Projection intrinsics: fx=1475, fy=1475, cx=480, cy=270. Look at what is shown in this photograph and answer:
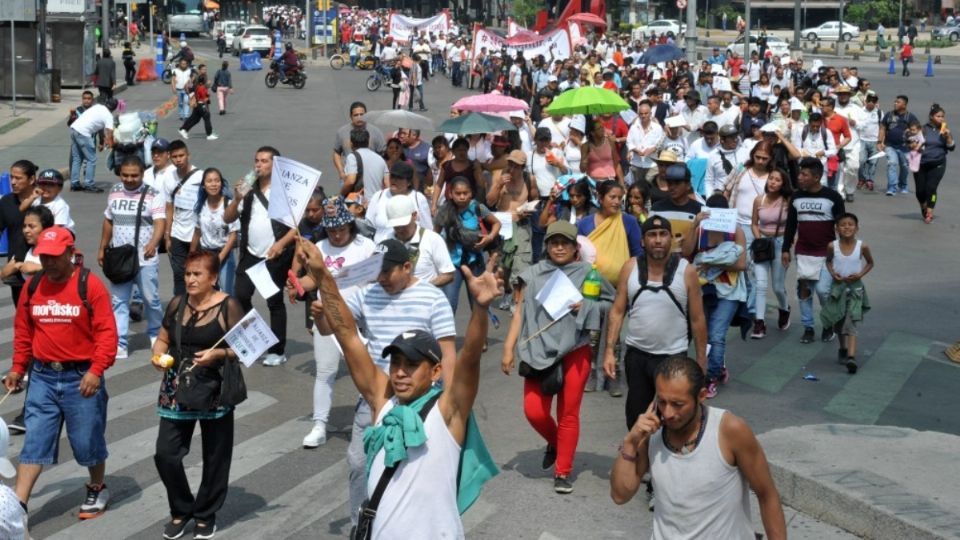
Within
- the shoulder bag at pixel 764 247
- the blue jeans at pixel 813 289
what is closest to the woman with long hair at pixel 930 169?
the blue jeans at pixel 813 289

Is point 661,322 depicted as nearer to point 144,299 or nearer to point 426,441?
point 426,441

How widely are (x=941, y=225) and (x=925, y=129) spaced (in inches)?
61.3

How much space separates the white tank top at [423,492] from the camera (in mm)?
5148

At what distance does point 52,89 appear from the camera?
3716cm

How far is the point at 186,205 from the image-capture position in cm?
1202

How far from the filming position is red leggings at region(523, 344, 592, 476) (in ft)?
28.1

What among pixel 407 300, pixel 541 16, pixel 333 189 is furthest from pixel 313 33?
pixel 407 300

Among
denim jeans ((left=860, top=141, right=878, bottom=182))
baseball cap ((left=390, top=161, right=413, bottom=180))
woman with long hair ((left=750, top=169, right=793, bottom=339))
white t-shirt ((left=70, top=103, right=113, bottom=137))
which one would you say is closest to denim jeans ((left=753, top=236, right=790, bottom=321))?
woman with long hair ((left=750, top=169, right=793, bottom=339))

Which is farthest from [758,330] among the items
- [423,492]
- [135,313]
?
[423,492]

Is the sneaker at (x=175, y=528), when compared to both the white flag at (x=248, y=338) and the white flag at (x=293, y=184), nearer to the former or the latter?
the white flag at (x=248, y=338)

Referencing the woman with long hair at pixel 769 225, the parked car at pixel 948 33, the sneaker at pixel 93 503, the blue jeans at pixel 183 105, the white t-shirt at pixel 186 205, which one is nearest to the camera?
the sneaker at pixel 93 503

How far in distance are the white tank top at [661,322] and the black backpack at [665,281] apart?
0.01m

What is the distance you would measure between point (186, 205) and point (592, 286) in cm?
451

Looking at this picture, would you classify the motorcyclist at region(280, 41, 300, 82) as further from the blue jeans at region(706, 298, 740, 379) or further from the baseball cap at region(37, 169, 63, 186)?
the blue jeans at region(706, 298, 740, 379)
